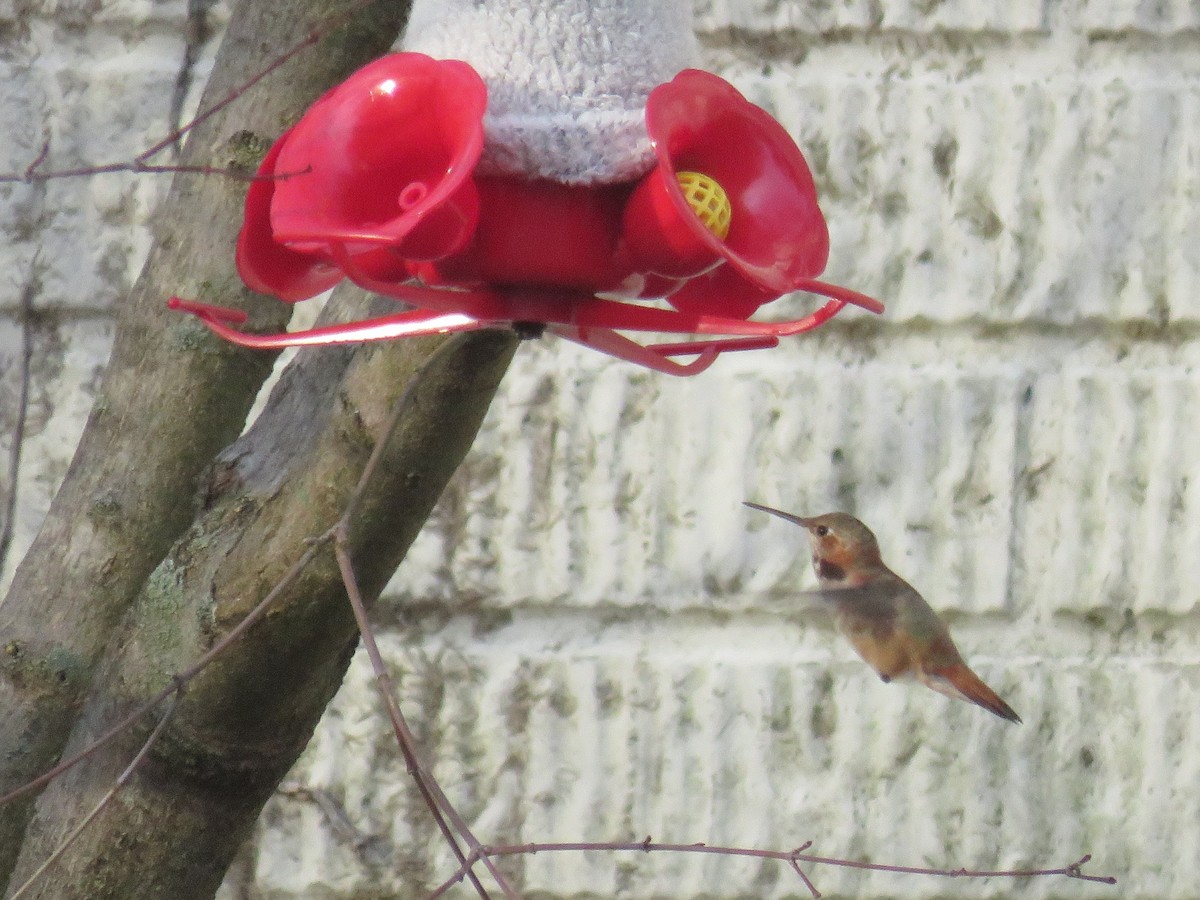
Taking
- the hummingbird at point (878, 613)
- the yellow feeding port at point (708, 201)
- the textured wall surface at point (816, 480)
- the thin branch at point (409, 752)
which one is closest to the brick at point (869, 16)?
the textured wall surface at point (816, 480)

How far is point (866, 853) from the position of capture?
1.29 metres

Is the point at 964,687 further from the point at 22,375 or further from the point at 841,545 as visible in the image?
the point at 22,375

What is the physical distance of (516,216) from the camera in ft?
1.91

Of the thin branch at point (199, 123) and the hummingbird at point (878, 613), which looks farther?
the hummingbird at point (878, 613)

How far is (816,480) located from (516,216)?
0.74 meters

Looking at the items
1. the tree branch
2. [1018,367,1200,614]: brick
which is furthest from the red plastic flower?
[1018,367,1200,614]: brick

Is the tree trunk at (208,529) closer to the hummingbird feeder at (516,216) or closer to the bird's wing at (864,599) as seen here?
the hummingbird feeder at (516,216)

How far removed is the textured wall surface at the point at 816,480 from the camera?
49.8 inches

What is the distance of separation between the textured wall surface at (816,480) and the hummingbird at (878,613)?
9 centimetres

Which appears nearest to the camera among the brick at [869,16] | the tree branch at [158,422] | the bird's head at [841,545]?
the tree branch at [158,422]

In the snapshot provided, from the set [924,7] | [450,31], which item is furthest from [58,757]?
[924,7]

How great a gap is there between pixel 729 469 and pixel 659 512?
0.07 metres

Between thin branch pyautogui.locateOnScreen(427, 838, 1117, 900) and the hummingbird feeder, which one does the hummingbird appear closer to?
thin branch pyautogui.locateOnScreen(427, 838, 1117, 900)

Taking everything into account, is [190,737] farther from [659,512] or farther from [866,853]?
[866,853]
